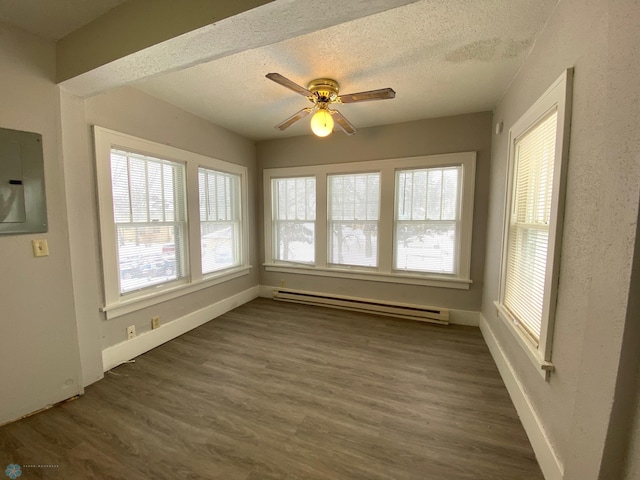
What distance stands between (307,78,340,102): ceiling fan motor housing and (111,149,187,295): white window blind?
5.88 feet

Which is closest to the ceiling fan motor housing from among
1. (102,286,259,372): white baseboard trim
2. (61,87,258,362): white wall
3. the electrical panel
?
(61,87,258,362): white wall

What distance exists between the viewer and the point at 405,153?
3.34m

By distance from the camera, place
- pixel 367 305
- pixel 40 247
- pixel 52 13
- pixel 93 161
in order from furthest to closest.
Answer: pixel 367 305 < pixel 93 161 < pixel 40 247 < pixel 52 13

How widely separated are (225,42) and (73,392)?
8.68 ft

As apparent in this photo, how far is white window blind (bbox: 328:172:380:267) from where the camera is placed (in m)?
3.62

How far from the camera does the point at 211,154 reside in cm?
334

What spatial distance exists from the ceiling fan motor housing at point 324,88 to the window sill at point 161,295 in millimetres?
2524

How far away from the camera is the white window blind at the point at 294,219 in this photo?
13.1 ft

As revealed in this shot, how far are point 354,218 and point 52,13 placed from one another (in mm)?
3228

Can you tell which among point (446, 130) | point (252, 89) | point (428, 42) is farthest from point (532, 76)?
point (252, 89)

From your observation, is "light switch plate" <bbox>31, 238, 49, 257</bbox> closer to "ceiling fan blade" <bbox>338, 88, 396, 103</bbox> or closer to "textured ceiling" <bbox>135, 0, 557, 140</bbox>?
"textured ceiling" <bbox>135, 0, 557, 140</bbox>

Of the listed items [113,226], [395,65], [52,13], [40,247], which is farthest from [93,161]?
[395,65]

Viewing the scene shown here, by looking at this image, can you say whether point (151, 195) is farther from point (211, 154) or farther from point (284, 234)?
point (284, 234)

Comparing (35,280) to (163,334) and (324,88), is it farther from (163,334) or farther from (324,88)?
(324,88)
